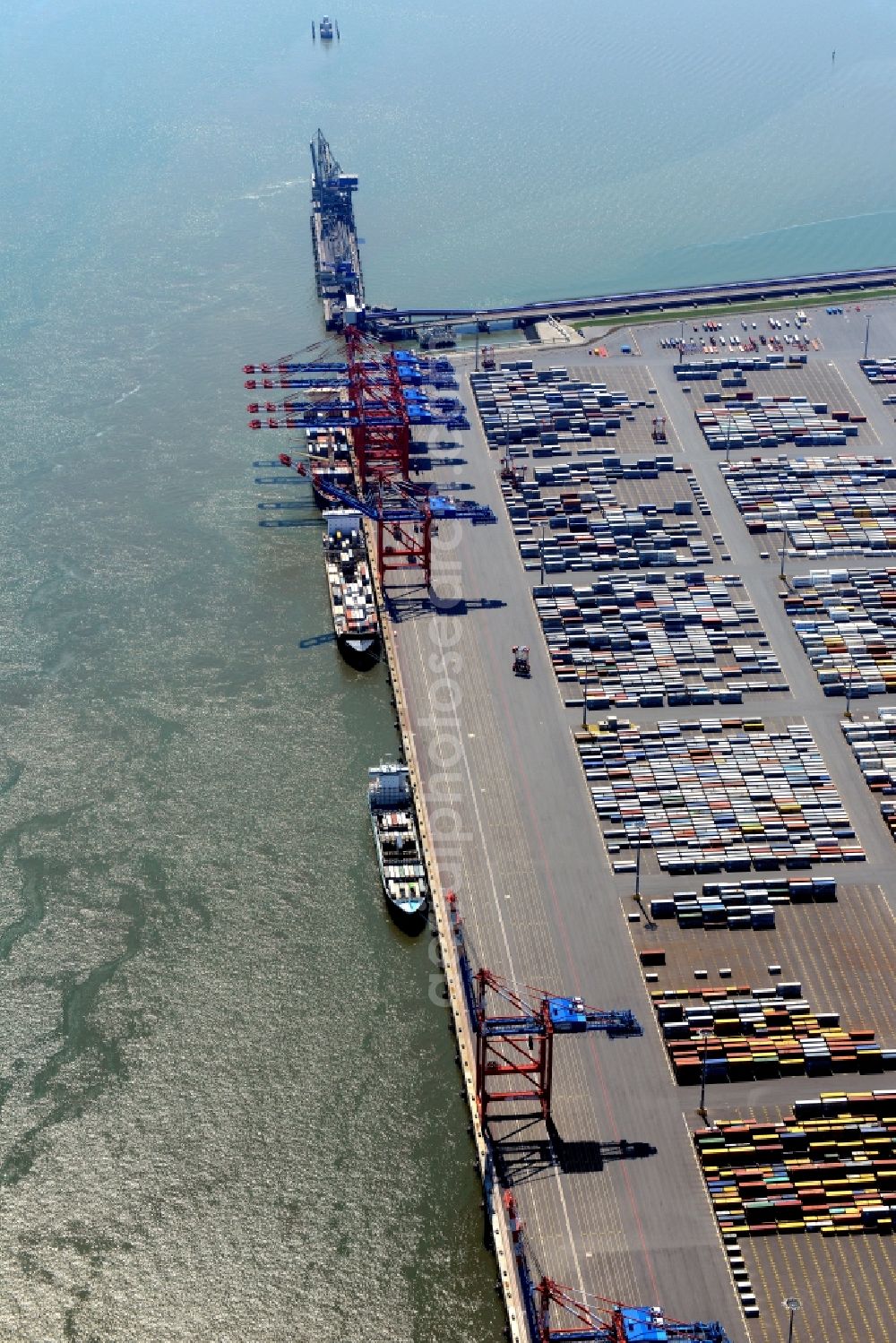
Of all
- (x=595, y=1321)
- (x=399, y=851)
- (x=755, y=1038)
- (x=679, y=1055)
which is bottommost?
(x=595, y=1321)

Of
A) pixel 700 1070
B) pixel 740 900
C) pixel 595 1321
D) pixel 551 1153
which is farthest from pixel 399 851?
pixel 595 1321

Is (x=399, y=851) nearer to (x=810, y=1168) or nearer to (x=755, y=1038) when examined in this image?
(x=755, y=1038)

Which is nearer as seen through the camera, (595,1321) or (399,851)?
(595,1321)

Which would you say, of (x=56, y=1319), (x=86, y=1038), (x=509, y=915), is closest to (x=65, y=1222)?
(x=56, y=1319)

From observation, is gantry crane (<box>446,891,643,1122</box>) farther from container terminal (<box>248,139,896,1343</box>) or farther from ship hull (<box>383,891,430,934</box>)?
ship hull (<box>383,891,430,934</box>)

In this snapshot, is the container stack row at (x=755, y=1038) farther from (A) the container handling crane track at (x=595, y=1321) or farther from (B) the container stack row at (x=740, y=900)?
(A) the container handling crane track at (x=595, y=1321)

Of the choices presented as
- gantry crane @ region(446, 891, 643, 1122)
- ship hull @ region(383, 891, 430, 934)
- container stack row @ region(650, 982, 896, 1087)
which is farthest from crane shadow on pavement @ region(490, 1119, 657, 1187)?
ship hull @ region(383, 891, 430, 934)
